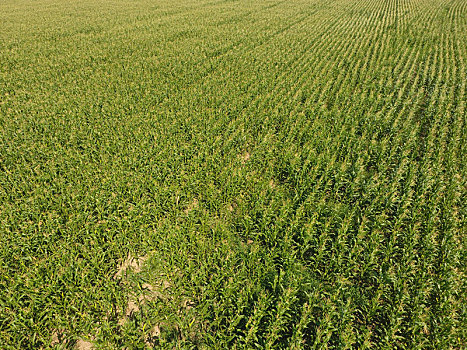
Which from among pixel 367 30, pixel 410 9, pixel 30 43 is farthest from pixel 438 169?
pixel 410 9

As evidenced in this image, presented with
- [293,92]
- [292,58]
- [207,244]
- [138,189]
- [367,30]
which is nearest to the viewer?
[207,244]

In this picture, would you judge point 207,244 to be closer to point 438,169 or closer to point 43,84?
Result: point 438,169

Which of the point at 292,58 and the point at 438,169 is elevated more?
the point at 292,58

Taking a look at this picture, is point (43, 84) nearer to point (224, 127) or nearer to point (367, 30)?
point (224, 127)

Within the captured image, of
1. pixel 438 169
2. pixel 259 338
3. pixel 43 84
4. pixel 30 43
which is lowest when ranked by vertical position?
pixel 259 338

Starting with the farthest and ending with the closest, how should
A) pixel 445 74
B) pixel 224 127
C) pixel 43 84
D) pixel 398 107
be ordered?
pixel 445 74
pixel 43 84
pixel 398 107
pixel 224 127

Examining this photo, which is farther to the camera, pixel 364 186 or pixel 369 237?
pixel 364 186
